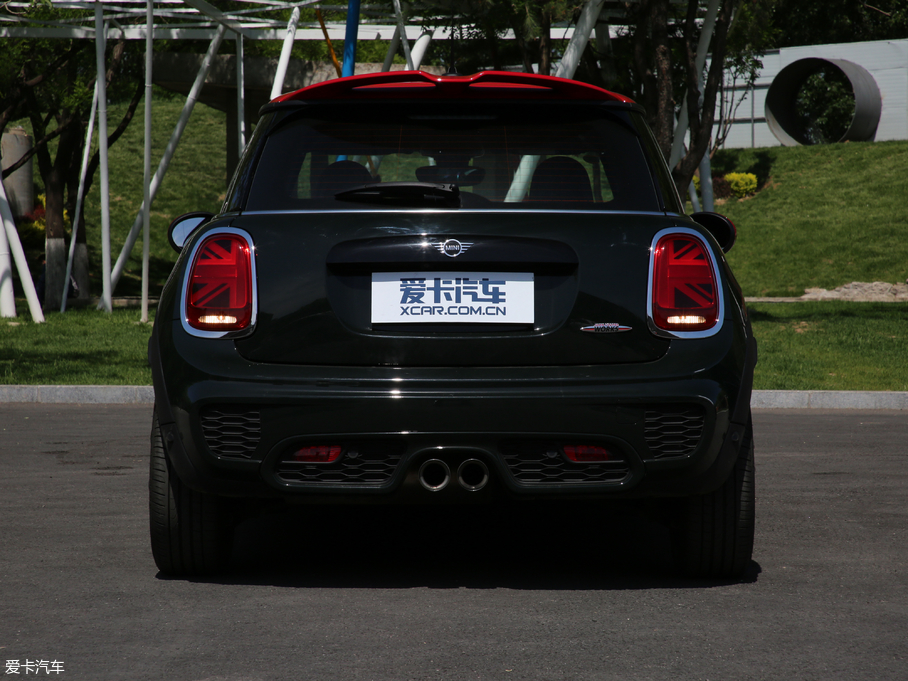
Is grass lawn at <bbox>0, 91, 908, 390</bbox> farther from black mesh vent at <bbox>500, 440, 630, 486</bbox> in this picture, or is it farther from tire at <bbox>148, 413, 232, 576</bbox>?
black mesh vent at <bbox>500, 440, 630, 486</bbox>

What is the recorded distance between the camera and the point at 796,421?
30.2ft

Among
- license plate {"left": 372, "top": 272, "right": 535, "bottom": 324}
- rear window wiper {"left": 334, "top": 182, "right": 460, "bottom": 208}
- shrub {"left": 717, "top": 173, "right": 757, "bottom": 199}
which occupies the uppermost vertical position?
rear window wiper {"left": 334, "top": 182, "right": 460, "bottom": 208}

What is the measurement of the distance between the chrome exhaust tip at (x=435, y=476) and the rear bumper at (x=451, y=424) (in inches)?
0.7

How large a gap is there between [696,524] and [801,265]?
24.2 m

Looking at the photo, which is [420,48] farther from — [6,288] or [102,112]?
[6,288]

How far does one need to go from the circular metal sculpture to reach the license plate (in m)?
37.2

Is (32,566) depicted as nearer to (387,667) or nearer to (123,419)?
(387,667)

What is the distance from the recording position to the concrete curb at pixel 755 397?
10.2 metres

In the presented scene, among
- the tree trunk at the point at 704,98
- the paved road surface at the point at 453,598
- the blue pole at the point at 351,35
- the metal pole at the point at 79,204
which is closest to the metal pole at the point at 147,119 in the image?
the metal pole at the point at 79,204

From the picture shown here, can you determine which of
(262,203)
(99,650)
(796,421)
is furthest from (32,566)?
(796,421)

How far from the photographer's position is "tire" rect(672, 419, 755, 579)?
12.2 ft

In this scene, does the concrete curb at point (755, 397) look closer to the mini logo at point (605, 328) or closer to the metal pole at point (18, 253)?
the metal pole at point (18, 253)

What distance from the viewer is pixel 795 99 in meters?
40.4

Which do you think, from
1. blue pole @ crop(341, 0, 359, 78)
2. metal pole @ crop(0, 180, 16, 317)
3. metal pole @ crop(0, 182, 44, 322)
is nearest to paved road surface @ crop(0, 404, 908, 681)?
blue pole @ crop(341, 0, 359, 78)
